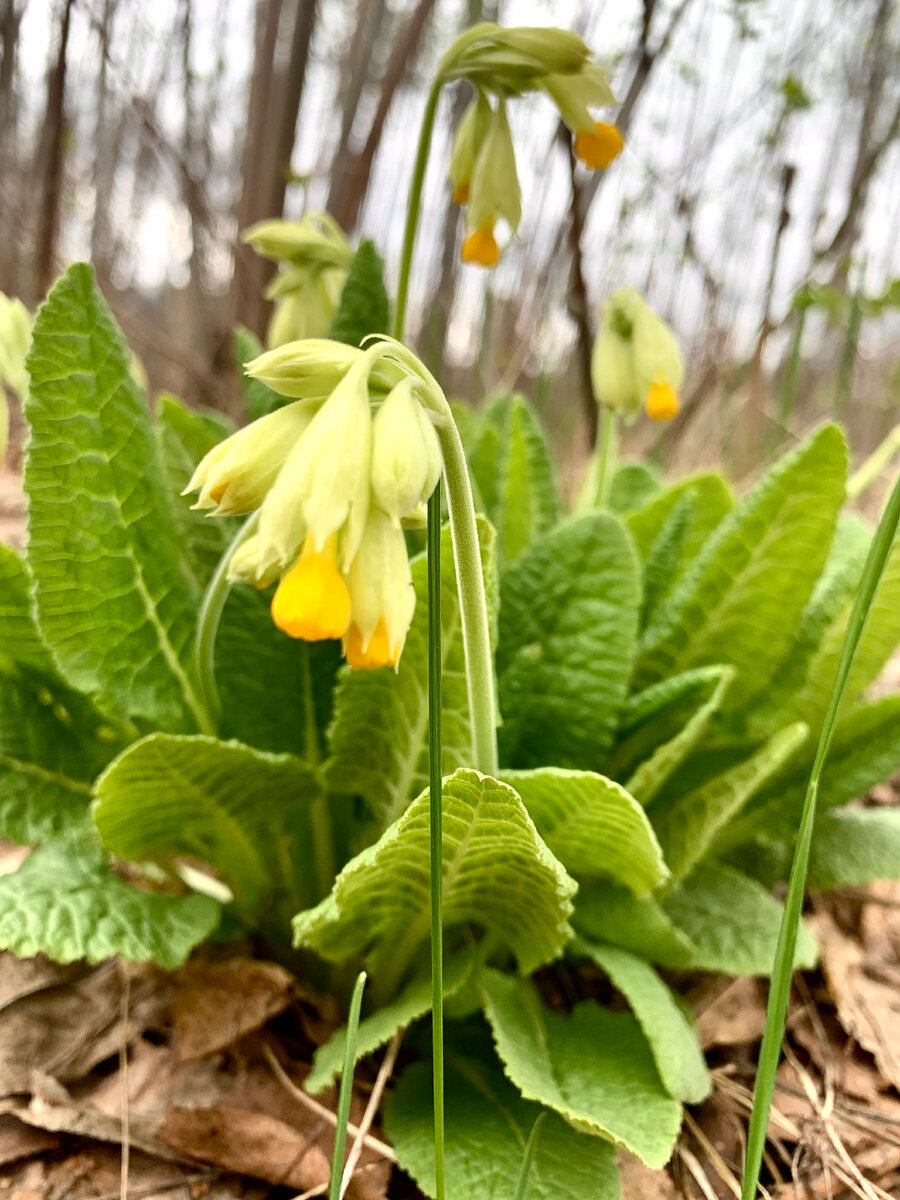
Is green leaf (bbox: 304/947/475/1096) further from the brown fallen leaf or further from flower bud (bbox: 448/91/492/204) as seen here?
flower bud (bbox: 448/91/492/204)

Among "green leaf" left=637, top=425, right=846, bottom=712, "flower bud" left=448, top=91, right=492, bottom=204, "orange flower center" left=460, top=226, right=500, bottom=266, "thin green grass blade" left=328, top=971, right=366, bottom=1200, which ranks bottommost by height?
"thin green grass blade" left=328, top=971, right=366, bottom=1200

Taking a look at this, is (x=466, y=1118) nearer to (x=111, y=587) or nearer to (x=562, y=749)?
(x=562, y=749)

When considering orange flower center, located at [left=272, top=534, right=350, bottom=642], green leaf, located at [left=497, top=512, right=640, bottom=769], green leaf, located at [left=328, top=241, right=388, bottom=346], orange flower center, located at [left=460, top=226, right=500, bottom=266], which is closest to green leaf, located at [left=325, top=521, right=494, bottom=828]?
green leaf, located at [left=497, top=512, right=640, bottom=769]

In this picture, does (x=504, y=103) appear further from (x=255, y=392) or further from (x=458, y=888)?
(x=458, y=888)

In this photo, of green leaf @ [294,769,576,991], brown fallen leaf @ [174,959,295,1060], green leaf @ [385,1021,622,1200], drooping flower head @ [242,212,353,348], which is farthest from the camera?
drooping flower head @ [242,212,353,348]

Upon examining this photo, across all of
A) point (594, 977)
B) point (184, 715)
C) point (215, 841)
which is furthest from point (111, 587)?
point (594, 977)

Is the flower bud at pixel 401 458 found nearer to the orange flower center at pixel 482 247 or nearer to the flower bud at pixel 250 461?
the flower bud at pixel 250 461
